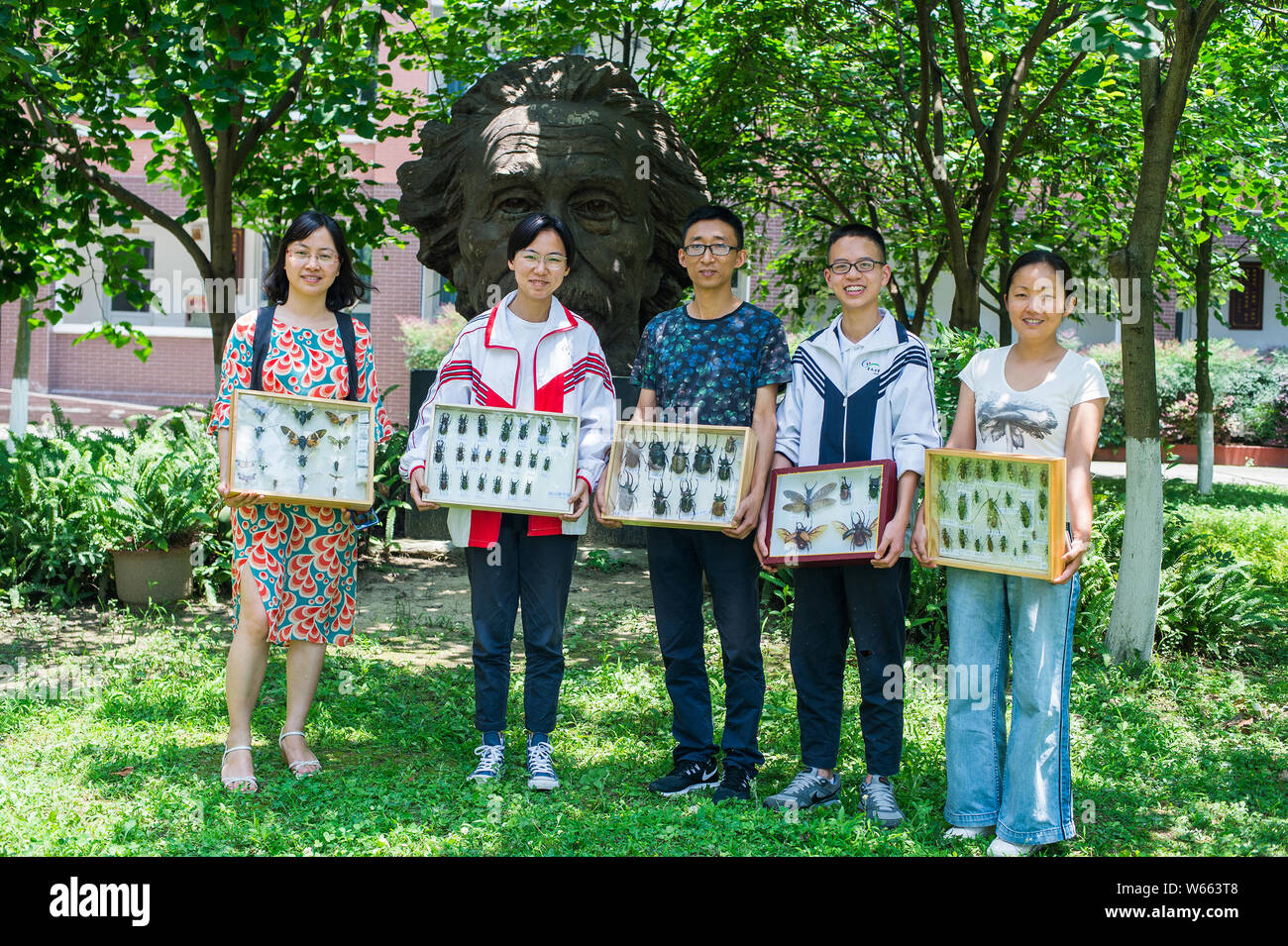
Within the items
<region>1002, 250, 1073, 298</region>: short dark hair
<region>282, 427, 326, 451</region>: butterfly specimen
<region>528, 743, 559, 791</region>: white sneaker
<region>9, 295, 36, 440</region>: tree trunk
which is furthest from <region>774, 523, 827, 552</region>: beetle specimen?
<region>9, 295, 36, 440</region>: tree trunk

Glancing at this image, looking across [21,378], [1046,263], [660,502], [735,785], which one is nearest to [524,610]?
[660,502]

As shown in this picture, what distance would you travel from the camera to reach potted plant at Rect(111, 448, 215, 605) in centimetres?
700

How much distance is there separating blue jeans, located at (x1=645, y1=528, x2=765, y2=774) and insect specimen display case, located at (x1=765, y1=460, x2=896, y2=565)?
244 millimetres

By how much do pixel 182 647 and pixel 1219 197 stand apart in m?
8.20

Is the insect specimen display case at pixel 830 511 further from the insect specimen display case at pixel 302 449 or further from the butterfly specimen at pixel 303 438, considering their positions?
the butterfly specimen at pixel 303 438

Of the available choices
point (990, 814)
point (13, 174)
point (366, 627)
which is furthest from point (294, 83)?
point (990, 814)

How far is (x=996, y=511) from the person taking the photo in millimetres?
3570

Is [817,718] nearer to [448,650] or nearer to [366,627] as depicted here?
[448,650]

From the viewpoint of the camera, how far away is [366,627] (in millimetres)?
6609

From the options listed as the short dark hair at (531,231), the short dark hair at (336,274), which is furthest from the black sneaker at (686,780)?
the short dark hair at (336,274)

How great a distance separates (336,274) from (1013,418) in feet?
7.87

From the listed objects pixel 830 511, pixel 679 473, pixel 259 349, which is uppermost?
pixel 259 349

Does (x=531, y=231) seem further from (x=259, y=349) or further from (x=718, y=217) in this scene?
(x=259, y=349)

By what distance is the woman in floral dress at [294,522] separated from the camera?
409 cm
